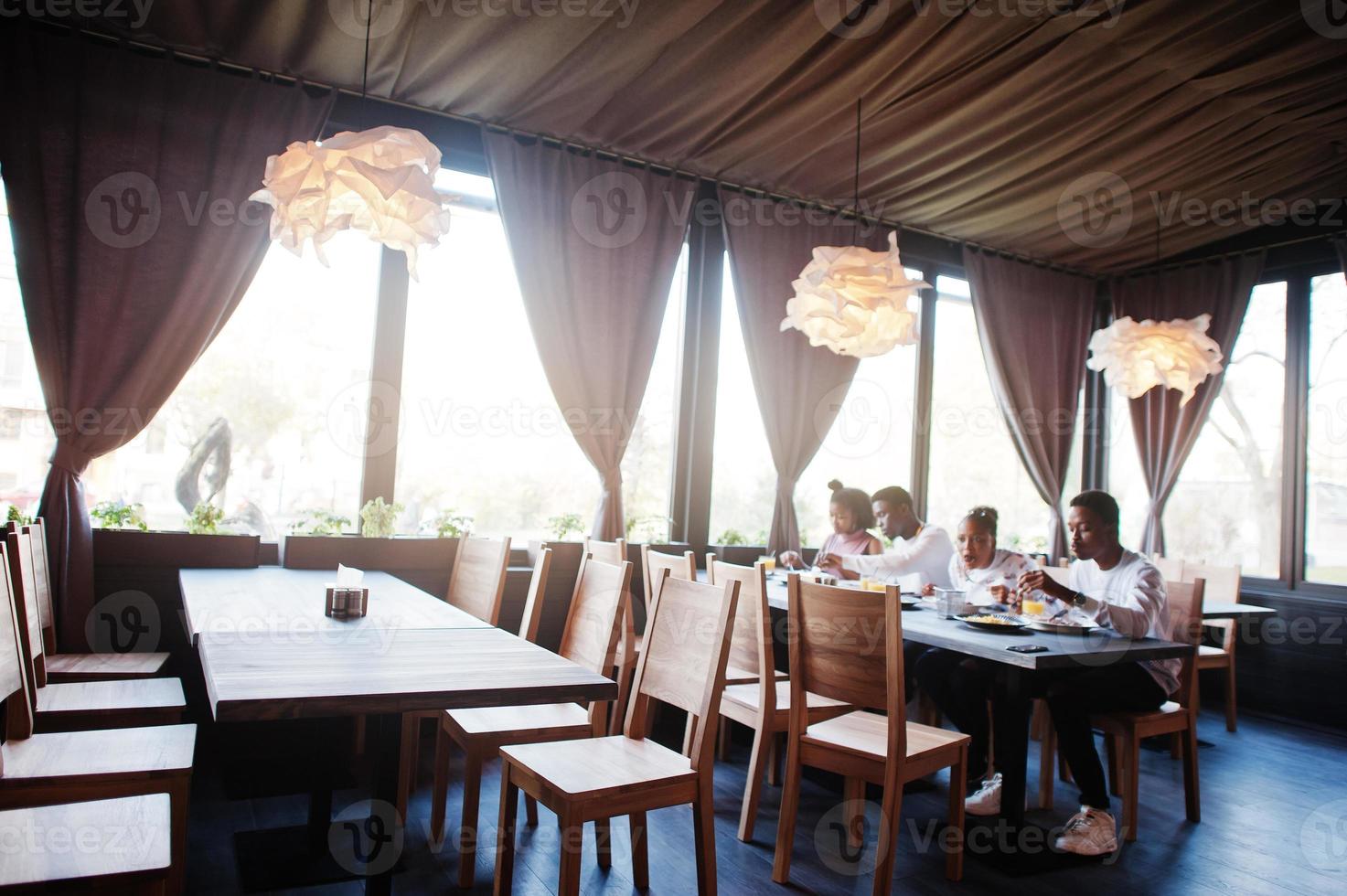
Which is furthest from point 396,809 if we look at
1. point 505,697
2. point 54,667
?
point 54,667

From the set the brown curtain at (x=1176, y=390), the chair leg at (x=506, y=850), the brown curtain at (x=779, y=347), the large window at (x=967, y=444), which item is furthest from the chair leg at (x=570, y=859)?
the brown curtain at (x=1176, y=390)

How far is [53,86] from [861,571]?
164 inches

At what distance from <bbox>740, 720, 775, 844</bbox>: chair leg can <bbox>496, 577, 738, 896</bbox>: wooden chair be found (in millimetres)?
506

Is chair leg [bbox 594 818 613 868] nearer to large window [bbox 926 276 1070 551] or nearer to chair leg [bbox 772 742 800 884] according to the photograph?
chair leg [bbox 772 742 800 884]

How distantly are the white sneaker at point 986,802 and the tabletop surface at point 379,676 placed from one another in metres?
1.89

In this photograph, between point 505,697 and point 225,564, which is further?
point 225,564

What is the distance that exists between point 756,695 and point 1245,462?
14.6ft

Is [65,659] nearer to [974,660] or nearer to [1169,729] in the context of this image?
[974,660]

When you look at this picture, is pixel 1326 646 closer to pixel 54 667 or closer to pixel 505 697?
pixel 505 697

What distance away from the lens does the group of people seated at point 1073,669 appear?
9.80 ft

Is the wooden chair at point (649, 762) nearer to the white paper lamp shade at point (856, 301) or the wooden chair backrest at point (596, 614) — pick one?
the wooden chair backrest at point (596, 614)

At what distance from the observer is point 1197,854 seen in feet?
9.87

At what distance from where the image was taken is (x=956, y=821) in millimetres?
2756

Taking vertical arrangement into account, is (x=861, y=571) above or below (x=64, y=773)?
above
